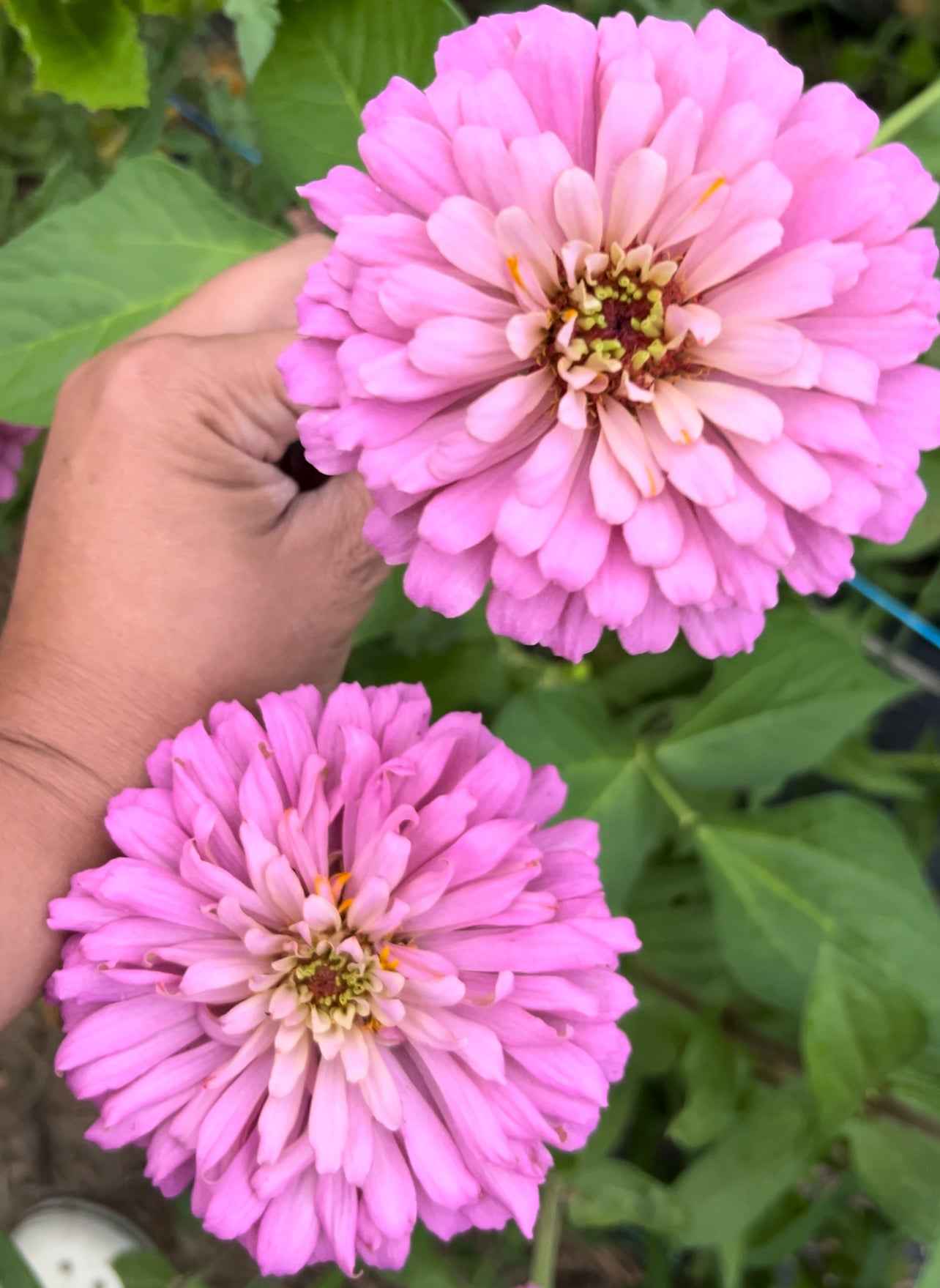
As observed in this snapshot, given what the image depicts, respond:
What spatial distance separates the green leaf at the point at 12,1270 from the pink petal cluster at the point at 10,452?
554mm

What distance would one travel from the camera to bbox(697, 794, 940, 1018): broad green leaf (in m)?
0.72

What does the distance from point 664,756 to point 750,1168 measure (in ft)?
0.98

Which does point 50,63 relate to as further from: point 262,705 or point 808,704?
point 808,704

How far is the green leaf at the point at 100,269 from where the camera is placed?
62 centimetres

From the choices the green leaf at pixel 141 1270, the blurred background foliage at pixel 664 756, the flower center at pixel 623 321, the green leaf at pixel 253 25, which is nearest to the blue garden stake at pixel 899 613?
the blurred background foliage at pixel 664 756

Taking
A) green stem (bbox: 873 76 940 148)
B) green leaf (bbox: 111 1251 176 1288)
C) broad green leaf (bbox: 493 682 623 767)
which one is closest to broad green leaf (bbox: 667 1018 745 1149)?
broad green leaf (bbox: 493 682 623 767)

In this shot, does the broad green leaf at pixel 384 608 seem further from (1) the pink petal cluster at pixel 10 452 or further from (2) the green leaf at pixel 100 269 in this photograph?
(1) the pink petal cluster at pixel 10 452

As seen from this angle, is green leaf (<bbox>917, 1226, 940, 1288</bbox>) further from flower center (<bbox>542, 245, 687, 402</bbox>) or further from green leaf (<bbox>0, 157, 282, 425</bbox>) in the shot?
green leaf (<bbox>0, 157, 282, 425</bbox>)

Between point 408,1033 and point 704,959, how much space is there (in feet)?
1.65

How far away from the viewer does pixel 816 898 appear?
29.3 inches

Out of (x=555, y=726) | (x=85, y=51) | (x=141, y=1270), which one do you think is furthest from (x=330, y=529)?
(x=141, y=1270)

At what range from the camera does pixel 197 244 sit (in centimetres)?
67

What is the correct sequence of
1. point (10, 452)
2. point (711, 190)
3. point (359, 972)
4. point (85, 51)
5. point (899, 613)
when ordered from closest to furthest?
point (711, 190) → point (359, 972) → point (85, 51) → point (10, 452) → point (899, 613)

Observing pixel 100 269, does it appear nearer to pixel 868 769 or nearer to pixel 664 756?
pixel 664 756
